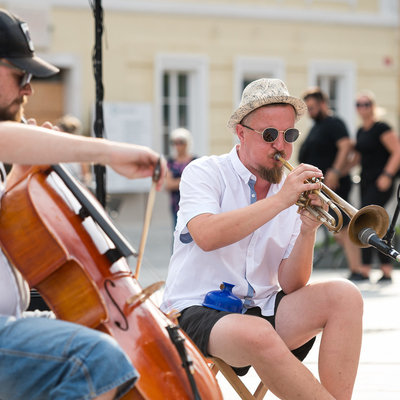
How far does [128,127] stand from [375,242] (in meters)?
11.0

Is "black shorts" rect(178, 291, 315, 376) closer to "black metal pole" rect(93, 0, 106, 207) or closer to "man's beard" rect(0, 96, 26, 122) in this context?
"man's beard" rect(0, 96, 26, 122)

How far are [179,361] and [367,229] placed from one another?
39.9 inches

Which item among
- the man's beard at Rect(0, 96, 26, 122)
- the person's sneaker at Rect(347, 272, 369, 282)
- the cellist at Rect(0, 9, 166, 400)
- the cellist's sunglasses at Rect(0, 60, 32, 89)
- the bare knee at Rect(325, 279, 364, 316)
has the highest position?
the cellist's sunglasses at Rect(0, 60, 32, 89)

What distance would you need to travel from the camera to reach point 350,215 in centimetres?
328

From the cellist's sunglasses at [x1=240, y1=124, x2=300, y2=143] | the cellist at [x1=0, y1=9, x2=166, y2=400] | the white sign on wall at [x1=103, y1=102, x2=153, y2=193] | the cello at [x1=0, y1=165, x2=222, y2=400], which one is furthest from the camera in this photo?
the white sign on wall at [x1=103, y1=102, x2=153, y2=193]

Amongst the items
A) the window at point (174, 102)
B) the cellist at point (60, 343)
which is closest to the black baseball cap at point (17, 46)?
the cellist at point (60, 343)

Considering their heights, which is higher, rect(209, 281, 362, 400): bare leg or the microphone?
the microphone

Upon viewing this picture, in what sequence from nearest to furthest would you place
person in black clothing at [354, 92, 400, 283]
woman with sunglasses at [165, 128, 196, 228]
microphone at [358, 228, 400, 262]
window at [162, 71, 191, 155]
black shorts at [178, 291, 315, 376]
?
microphone at [358, 228, 400, 262], black shorts at [178, 291, 315, 376], person in black clothing at [354, 92, 400, 283], woman with sunglasses at [165, 128, 196, 228], window at [162, 71, 191, 155]

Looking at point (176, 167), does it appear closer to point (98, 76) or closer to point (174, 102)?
point (98, 76)

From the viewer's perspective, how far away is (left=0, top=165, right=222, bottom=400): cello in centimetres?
244

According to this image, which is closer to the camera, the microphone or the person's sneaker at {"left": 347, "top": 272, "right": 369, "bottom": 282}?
the microphone

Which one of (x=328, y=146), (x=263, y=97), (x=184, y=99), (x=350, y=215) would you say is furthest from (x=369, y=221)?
(x=184, y=99)

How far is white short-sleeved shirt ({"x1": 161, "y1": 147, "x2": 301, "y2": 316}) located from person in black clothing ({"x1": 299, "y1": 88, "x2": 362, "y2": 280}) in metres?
5.03

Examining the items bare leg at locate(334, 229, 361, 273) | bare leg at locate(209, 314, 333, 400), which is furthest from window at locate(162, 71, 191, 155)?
bare leg at locate(209, 314, 333, 400)
